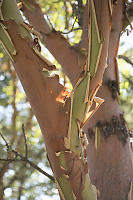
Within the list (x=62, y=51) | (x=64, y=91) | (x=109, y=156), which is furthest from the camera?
(x=62, y=51)

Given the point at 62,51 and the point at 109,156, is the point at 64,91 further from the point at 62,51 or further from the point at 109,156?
the point at 62,51

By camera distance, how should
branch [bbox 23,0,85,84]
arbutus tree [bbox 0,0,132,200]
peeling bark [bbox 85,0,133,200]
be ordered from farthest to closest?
branch [bbox 23,0,85,84] → peeling bark [bbox 85,0,133,200] → arbutus tree [bbox 0,0,132,200]

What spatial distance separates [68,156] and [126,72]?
1.63m

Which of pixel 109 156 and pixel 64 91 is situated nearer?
pixel 64 91

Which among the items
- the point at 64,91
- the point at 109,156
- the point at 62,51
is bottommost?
the point at 109,156

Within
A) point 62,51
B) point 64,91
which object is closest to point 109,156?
point 64,91

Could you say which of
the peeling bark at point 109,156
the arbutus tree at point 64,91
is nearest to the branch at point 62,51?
the peeling bark at point 109,156

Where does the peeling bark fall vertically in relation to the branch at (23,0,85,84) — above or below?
below

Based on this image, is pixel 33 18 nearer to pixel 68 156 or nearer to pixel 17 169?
pixel 68 156

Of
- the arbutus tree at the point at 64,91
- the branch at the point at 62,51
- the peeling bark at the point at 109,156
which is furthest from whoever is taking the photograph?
the branch at the point at 62,51

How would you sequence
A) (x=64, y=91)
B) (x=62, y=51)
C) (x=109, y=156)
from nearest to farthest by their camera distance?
(x=64, y=91)
(x=109, y=156)
(x=62, y=51)

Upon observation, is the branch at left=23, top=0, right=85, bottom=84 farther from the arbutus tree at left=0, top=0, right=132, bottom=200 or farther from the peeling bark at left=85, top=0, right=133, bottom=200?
the arbutus tree at left=0, top=0, right=132, bottom=200


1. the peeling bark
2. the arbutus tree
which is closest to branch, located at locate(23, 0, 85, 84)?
the peeling bark

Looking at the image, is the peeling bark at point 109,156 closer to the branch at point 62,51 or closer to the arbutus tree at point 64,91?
the branch at point 62,51
